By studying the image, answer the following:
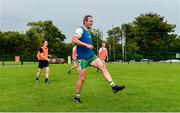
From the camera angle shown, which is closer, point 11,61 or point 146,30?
point 11,61

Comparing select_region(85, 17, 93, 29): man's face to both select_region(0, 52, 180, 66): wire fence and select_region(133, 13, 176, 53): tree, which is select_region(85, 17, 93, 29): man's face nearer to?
select_region(0, 52, 180, 66): wire fence

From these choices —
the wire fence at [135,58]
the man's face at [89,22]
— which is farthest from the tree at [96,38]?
the man's face at [89,22]

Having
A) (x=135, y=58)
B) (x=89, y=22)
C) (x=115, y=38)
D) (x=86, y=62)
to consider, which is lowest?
(x=86, y=62)

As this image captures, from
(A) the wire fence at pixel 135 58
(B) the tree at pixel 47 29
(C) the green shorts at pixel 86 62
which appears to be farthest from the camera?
(B) the tree at pixel 47 29

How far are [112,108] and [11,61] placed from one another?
54.9 meters

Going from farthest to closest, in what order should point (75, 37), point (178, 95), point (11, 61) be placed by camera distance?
point (11, 61) < point (178, 95) < point (75, 37)

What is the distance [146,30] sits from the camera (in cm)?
11844

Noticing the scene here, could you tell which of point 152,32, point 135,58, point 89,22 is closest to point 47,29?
point 152,32

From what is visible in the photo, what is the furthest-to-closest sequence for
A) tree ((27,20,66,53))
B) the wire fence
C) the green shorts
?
tree ((27,20,66,53)) → the wire fence → the green shorts

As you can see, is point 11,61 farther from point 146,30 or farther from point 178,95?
point 146,30

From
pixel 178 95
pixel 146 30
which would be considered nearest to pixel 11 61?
pixel 178 95

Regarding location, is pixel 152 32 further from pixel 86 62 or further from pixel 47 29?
pixel 86 62

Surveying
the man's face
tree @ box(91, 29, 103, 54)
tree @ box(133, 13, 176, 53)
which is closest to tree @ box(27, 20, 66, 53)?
tree @ box(91, 29, 103, 54)

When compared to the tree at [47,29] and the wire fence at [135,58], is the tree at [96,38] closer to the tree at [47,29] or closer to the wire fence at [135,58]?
the tree at [47,29]
